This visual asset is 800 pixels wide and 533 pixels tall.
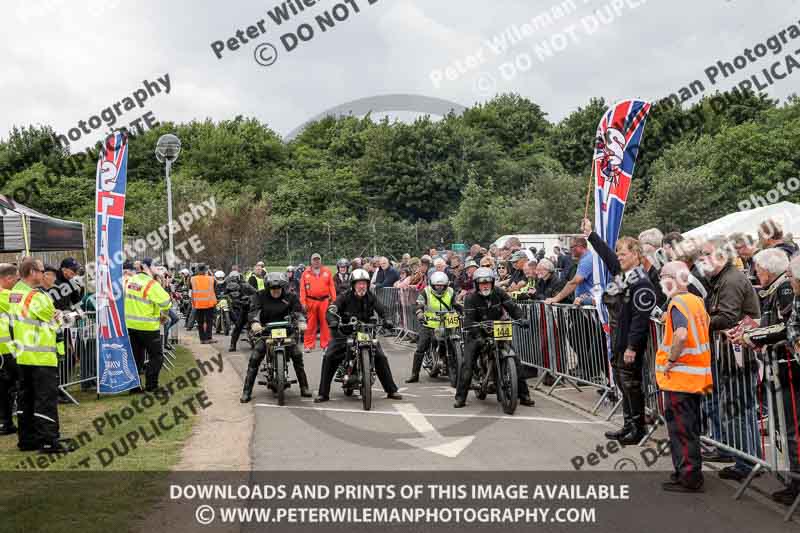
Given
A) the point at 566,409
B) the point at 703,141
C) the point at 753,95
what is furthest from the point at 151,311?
the point at 753,95

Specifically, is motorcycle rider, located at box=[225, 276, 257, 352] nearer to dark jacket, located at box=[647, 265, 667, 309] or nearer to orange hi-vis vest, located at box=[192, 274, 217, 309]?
orange hi-vis vest, located at box=[192, 274, 217, 309]

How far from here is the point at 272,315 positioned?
1213 cm

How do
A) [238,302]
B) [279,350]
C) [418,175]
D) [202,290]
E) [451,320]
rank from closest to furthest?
[279,350] → [451,320] → [202,290] → [238,302] → [418,175]

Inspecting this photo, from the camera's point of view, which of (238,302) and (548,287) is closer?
(548,287)

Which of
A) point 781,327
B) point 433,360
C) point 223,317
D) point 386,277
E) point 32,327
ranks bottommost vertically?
point 433,360

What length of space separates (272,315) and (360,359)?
1803 millimetres

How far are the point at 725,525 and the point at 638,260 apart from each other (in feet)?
11.3

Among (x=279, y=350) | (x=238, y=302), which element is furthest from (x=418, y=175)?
(x=279, y=350)

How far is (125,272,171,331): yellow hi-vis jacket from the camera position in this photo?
41.5 ft

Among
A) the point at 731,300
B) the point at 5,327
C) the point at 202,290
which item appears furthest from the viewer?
the point at 202,290

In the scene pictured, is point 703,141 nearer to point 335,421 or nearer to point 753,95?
point 753,95

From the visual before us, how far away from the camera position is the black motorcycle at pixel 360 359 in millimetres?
10758

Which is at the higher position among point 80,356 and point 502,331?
point 502,331

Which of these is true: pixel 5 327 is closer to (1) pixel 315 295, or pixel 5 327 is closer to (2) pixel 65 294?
(2) pixel 65 294
